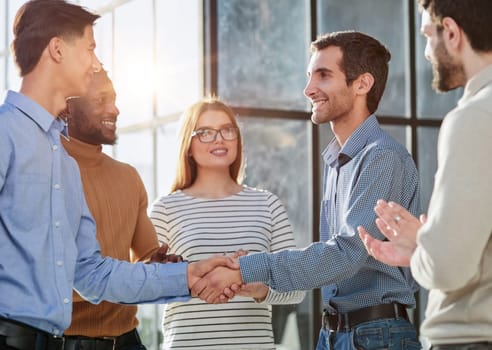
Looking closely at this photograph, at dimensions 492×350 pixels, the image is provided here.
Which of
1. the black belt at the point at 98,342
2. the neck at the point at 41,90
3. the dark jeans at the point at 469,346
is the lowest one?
the black belt at the point at 98,342

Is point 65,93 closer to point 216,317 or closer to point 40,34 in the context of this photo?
point 40,34

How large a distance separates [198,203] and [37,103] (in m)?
1.42

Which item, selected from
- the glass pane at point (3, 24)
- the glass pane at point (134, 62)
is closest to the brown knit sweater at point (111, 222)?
the glass pane at point (134, 62)

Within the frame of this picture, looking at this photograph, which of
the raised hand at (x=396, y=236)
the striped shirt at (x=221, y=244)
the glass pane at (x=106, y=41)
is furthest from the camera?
the glass pane at (x=106, y=41)

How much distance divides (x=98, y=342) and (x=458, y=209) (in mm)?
2188

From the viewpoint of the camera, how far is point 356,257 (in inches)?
154

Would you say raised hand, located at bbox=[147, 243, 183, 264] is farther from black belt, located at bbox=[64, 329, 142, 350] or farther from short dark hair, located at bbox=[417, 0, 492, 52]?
short dark hair, located at bbox=[417, 0, 492, 52]

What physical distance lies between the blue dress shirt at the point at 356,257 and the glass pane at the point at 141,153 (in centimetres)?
521

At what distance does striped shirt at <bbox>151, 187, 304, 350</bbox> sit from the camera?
15.0ft

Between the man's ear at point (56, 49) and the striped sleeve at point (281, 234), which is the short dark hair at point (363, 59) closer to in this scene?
the striped sleeve at point (281, 234)

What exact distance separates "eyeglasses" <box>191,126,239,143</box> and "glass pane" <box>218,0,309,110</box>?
338cm

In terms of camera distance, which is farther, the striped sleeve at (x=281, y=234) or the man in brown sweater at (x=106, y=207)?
the striped sleeve at (x=281, y=234)

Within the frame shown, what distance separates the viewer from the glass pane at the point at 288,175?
8.46m

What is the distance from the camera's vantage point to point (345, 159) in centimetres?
424
